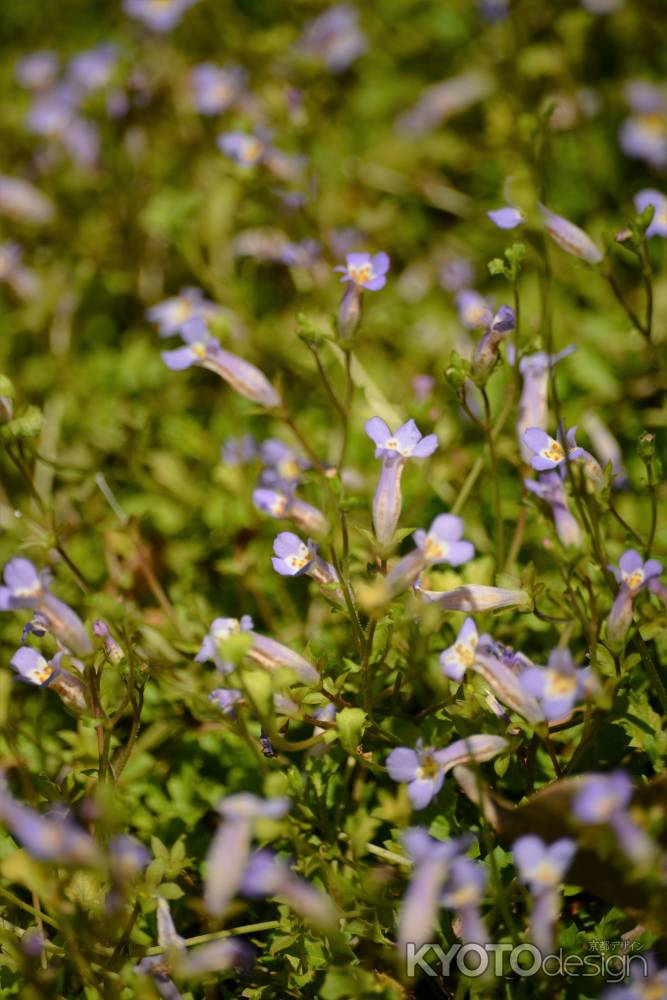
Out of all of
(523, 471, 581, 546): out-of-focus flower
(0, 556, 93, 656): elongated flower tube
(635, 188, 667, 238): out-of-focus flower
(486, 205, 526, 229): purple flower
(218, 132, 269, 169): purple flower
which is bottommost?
(523, 471, 581, 546): out-of-focus flower

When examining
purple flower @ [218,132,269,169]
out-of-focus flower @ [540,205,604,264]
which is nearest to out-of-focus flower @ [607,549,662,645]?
out-of-focus flower @ [540,205,604,264]

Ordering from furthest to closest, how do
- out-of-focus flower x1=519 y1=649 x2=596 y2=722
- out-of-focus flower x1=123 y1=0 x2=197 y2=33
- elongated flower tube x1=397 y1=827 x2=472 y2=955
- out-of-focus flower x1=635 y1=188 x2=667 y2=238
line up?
out-of-focus flower x1=123 y1=0 x2=197 y2=33, out-of-focus flower x1=635 y1=188 x2=667 y2=238, out-of-focus flower x1=519 y1=649 x2=596 y2=722, elongated flower tube x1=397 y1=827 x2=472 y2=955

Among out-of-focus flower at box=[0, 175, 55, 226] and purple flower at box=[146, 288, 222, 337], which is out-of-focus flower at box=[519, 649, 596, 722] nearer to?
purple flower at box=[146, 288, 222, 337]

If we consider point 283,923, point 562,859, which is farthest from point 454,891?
point 283,923

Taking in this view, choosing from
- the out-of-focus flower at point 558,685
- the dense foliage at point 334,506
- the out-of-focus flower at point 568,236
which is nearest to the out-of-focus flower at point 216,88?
the dense foliage at point 334,506

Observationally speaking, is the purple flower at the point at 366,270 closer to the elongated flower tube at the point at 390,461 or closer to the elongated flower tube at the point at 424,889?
the elongated flower tube at the point at 390,461

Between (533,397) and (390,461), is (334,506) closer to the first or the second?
(390,461)
